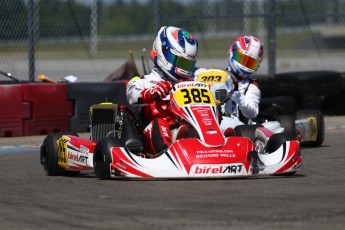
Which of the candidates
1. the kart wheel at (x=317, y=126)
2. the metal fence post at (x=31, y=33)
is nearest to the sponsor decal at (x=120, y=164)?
the kart wheel at (x=317, y=126)

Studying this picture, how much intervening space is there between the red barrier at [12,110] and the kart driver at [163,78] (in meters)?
3.82

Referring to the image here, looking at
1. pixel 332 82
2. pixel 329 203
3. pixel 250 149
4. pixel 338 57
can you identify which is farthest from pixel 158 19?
pixel 329 203

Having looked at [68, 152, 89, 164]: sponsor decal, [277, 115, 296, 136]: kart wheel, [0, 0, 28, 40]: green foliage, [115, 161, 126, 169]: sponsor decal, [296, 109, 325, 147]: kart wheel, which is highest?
[115, 161, 126, 169]: sponsor decal

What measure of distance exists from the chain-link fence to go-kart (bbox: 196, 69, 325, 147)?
6.76 feet

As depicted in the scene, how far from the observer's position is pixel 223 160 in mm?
7625

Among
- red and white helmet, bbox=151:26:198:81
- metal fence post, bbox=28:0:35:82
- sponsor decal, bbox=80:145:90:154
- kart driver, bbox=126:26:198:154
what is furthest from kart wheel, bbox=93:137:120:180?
metal fence post, bbox=28:0:35:82

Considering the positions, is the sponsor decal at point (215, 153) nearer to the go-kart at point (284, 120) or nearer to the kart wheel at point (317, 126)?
the go-kart at point (284, 120)

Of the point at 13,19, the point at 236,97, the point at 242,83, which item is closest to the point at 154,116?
the point at 236,97

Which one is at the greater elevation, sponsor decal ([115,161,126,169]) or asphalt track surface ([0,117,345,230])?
asphalt track surface ([0,117,345,230])

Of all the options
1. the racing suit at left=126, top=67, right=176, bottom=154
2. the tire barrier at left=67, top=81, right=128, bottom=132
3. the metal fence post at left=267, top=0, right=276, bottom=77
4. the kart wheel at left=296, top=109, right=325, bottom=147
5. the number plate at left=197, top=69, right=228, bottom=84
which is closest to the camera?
the racing suit at left=126, top=67, right=176, bottom=154

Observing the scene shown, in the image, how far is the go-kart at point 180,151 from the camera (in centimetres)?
764

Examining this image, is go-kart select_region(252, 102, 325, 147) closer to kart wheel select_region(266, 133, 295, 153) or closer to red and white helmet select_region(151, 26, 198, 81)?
kart wheel select_region(266, 133, 295, 153)

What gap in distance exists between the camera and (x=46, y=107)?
41.2ft

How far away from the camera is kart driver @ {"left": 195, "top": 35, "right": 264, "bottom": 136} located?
1014cm
